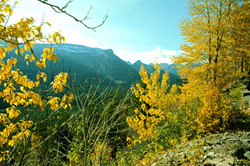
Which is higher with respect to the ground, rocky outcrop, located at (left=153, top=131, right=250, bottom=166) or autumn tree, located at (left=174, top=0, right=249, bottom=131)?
autumn tree, located at (left=174, top=0, right=249, bottom=131)

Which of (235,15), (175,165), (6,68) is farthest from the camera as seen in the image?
(235,15)

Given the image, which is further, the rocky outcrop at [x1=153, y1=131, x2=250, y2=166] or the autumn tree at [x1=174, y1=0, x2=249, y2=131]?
the autumn tree at [x1=174, y1=0, x2=249, y2=131]

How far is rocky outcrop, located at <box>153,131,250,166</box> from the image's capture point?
10.4ft

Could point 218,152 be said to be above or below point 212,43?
below

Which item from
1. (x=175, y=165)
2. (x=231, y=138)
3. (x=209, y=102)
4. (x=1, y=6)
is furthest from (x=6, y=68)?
(x=209, y=102)

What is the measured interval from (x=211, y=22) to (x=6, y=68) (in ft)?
29.9

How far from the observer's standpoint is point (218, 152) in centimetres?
357

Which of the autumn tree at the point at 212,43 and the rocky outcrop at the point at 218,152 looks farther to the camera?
the autumn tree at the point at 212,43

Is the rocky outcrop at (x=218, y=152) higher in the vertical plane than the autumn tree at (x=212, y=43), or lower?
lower

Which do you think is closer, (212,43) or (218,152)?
(218,152)

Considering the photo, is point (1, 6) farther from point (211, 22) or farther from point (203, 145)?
point (211, 22)

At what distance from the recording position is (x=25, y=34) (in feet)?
6.19

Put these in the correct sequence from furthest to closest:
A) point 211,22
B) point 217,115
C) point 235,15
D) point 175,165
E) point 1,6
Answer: point 211,22
point 235,15
point 217,115
point 175,165
point 1,6

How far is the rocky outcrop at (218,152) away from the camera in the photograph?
3170 mm
